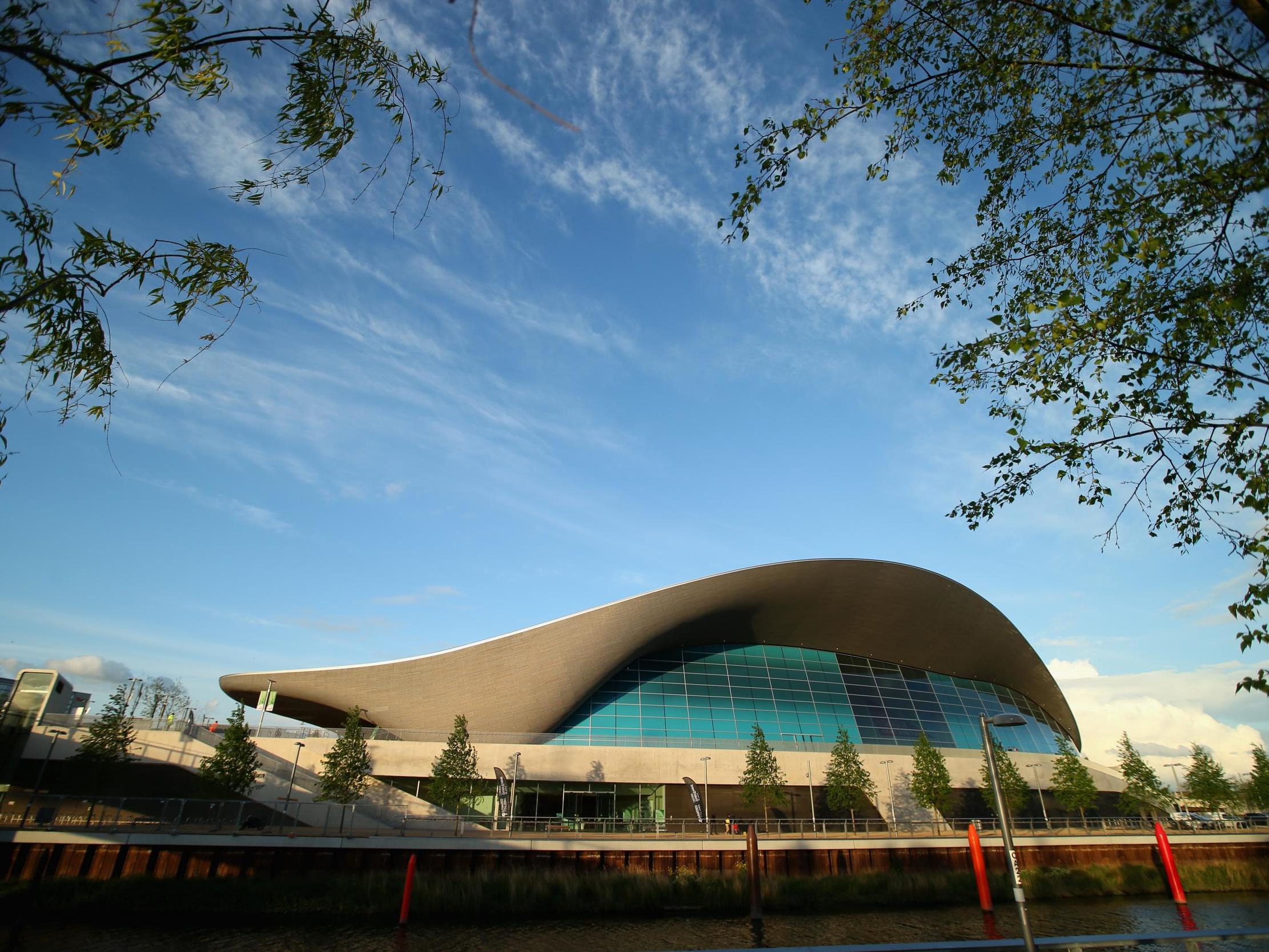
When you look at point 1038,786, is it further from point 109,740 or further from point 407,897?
point 109,740

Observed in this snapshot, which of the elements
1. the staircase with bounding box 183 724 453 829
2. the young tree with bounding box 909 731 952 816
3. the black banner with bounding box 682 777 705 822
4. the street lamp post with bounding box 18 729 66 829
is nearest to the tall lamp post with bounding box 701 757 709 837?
the black banner with bounding box 682 777 705 822

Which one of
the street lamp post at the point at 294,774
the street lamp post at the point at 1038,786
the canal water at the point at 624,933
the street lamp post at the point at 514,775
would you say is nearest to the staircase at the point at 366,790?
the street lamp post at the point at 294,774

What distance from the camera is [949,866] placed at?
22469mm

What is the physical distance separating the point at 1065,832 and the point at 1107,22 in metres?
30.3

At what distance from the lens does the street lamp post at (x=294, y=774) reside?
23.1m

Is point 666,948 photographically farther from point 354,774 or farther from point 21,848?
point 21,848

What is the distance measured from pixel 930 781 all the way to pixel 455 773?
64.8 feet

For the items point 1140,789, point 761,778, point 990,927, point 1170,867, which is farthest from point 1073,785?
point 990,927

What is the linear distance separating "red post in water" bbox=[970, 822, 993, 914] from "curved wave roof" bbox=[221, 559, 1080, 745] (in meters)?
15.9

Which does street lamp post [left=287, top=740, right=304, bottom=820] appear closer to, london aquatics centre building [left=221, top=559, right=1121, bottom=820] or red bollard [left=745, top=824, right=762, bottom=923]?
london aquatics centre building [left=221, top=559, right=1121, bottom=820]

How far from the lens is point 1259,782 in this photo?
35594 millimetres

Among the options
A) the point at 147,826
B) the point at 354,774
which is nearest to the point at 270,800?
the point at 354,774

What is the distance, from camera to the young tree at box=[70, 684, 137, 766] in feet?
72.3

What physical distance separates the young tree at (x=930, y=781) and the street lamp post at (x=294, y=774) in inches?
965
